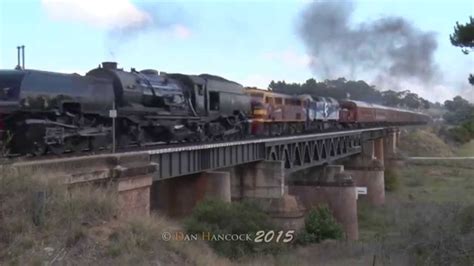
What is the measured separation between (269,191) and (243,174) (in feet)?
5.31

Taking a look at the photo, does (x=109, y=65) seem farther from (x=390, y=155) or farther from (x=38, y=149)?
(x=390, y=155)

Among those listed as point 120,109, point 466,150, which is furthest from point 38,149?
point 466,150

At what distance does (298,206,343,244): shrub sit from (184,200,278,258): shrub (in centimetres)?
726

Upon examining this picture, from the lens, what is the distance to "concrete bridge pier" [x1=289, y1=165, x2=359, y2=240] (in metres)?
40.5

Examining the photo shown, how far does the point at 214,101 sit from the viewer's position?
30.9 m

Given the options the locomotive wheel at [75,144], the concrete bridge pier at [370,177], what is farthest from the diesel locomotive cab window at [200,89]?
the concrete bridge pier at [370,177]

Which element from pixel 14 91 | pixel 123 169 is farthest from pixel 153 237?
pixel 14 91

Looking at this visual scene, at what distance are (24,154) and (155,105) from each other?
347 inches

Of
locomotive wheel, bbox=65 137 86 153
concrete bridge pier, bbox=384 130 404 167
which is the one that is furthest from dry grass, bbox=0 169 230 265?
concrete bridge pier, bbox=384 130 404 167

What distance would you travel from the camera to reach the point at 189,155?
22969 millimetres

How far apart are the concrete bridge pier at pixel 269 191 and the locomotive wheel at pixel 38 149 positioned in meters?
14.4

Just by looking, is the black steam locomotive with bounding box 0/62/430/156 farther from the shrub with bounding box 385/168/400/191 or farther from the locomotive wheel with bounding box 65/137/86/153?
the shrub with bounding box 385/168/400/191

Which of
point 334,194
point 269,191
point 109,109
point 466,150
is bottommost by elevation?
point 334,194

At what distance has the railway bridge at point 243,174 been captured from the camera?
1436 cm
